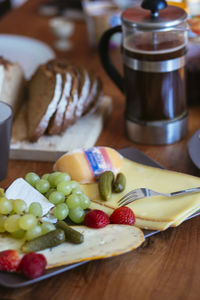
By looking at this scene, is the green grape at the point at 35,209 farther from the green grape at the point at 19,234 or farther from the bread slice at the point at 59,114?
the bread slice at the point at 59,114

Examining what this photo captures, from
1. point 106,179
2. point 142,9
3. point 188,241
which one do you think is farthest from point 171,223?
point 142,9

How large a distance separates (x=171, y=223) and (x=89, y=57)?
98cm

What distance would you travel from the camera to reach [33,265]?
727mm

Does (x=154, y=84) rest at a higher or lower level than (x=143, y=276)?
higher

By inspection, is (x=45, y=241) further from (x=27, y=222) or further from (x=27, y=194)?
(x=27, y=194)

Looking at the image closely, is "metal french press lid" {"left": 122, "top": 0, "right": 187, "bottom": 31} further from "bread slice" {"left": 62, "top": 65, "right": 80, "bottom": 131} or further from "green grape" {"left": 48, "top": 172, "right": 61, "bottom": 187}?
"green grape" {"left": 48, "top": 172, "right": 61, "bottom": 187}

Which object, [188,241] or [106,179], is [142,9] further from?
[188,241]

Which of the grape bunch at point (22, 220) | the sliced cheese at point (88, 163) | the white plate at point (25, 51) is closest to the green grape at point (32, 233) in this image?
the grape bunch at point (22, 220)

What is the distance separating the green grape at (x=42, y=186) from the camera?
93 centimetres

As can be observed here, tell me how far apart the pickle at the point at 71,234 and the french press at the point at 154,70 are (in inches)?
17.2

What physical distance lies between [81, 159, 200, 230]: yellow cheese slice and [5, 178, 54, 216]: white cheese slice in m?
0.10

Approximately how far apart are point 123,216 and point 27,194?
7.5 inches

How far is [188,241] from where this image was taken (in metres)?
0.86

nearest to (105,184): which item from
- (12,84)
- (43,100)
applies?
(43,100)
